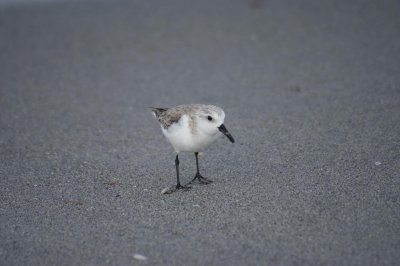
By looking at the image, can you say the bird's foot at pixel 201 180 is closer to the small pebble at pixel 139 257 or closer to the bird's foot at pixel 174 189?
the bird's foot at pixel 174 189

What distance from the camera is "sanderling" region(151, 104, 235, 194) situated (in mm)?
5594

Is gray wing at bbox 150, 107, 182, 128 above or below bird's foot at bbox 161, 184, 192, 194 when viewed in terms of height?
above

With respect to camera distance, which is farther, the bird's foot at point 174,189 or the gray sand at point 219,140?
the bird's foot at point 174,189

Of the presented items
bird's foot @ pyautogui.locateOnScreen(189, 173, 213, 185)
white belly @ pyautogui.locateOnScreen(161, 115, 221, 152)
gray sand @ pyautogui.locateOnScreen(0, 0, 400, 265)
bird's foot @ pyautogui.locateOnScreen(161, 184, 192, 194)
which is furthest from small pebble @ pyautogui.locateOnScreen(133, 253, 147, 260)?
bird's foot @ pyautogui.locateOnScreen(189, 173, 213, 185)

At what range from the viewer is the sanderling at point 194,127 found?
18.4 ft

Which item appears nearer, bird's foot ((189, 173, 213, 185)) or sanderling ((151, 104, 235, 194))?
sanderling ((151, 104, 235, 194))

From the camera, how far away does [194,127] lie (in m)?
5.66

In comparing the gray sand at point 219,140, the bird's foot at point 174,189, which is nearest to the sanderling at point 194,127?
the bird's foot at point 174,189

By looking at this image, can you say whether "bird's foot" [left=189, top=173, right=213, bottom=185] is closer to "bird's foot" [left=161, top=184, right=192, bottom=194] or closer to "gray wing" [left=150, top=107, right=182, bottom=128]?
"bird's foot" [left=161, top=184, right=192, bottom=194]

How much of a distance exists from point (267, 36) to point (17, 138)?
6110 mm

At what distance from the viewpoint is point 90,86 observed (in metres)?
9.84

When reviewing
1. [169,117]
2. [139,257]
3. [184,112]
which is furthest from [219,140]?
[139,257]

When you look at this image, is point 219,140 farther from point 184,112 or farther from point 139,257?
point 139,257

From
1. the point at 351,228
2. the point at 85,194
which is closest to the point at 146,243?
the point at 85,194
